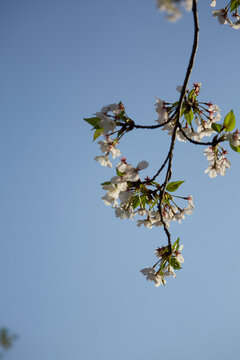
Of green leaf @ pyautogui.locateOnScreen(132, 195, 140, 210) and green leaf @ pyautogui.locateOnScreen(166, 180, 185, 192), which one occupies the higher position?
green leaf @ pyautogui.locateOnScreen(166, 180, 185, 192)

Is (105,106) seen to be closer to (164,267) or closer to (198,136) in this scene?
(198,136)

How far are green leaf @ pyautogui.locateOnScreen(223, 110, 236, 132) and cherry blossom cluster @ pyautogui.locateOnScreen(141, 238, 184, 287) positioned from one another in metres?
0.94

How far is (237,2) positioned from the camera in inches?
89.0

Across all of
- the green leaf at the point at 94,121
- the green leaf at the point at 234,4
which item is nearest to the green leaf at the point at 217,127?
the green leaf at the point at 94,121

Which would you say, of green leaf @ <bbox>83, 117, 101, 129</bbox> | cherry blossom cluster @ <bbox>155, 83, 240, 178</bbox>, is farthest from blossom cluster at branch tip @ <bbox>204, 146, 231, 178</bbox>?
green leaf @ <bbox>83, 117, 101, 129</bbox>

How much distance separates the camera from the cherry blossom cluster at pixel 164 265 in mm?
2279

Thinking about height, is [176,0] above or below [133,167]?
above

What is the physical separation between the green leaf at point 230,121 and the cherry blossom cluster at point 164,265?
94 cm

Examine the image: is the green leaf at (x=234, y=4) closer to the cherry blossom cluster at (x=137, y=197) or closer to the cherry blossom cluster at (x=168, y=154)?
the cherry blossom cluster at (x=168, y=154)

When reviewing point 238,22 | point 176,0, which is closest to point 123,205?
point 176,0

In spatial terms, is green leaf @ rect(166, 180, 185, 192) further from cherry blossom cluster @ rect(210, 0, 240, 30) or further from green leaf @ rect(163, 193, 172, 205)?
cherry blossom cluster @ rect(210, 0, 240, 30)

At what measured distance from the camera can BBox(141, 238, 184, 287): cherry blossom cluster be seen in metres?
2.28

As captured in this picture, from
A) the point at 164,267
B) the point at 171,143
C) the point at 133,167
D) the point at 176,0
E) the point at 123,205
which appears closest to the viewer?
the point at 176,0

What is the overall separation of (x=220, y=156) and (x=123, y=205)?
828mm
